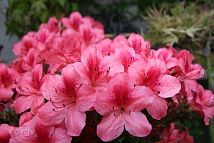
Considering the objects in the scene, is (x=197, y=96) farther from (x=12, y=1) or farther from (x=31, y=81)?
(x=12, y=1)

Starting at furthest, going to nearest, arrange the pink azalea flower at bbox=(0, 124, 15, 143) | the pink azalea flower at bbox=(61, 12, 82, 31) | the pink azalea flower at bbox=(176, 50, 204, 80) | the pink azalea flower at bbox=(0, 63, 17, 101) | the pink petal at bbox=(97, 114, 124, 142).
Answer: the pink azalea flower at bbox=(61, 12, 82, 31) → the pink azalea flower at bbox=(0, 63, 17, 101) → the pink azalea flower at bbox=(176, 50, 204, 80) → the pink azalea flower at bbox=(0, 124, 15, 143) → the pink petal at bbox=(97, 114, 124, 142)

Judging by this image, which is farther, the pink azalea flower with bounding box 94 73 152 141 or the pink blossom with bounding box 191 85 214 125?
the pink blossom with bounding box 191 85 214 125

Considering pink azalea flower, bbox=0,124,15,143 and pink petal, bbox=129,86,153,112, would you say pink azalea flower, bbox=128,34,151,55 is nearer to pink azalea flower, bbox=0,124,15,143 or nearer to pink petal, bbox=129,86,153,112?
pink petal, bbox=129,86,153,112

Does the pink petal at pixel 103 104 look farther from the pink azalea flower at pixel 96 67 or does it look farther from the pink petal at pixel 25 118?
the pink petal at pixel 25 118

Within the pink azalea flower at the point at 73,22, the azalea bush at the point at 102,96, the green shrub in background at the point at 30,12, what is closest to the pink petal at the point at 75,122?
the azalea bush at the point at 102,96

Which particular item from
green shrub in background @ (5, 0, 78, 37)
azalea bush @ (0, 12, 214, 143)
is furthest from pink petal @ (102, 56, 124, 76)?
green shrub in background @ (5, 0, 78, 37)

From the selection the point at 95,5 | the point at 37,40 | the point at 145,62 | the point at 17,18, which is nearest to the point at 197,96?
the point at 145,62

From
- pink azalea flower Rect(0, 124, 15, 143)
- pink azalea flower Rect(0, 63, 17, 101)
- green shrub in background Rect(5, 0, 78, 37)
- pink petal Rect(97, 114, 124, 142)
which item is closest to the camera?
pink petal Rect(97, 114, 124, 142)
